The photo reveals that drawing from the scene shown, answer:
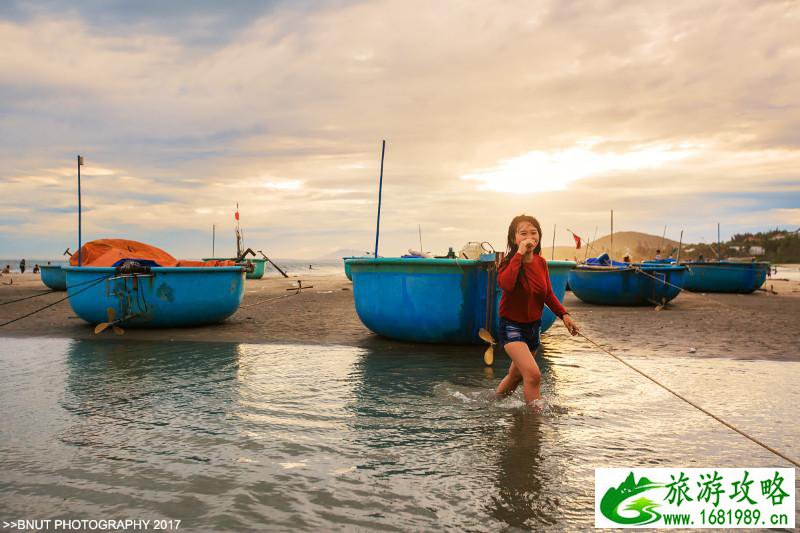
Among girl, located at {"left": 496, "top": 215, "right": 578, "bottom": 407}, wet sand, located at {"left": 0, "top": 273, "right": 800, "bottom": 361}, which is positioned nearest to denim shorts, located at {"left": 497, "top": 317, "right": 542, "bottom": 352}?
girl, located at {"left": 496, "top": 215, "right": 578, "bottom": 407}

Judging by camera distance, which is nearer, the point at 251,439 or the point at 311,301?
the point at 251,439

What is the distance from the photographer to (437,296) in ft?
24.3

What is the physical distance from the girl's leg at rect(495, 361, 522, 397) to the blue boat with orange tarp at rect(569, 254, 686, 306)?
33.3ft

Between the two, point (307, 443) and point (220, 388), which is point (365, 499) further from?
point (220, 388)

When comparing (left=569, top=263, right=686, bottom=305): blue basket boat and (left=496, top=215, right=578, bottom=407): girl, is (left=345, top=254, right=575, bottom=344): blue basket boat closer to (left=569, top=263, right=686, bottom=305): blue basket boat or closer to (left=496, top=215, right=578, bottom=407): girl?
(left=496, top=215, right=578, bottom=407): girl

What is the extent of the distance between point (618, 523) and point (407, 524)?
100cm

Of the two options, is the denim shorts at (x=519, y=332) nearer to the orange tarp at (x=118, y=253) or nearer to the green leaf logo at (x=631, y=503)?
the green leaf logo at (x=631, y=503)

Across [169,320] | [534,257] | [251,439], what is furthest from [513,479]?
[169,320]

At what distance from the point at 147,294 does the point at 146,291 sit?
52 mm

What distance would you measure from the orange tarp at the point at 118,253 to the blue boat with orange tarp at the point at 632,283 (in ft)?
31.3

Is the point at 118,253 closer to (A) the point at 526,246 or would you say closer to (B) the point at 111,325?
(B) the point at 111,325

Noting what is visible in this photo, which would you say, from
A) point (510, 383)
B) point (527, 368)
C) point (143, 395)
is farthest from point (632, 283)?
point (143, 395)

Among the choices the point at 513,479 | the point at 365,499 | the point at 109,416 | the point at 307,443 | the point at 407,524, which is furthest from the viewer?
the point at 109,416

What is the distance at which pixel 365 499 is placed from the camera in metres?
2.83
